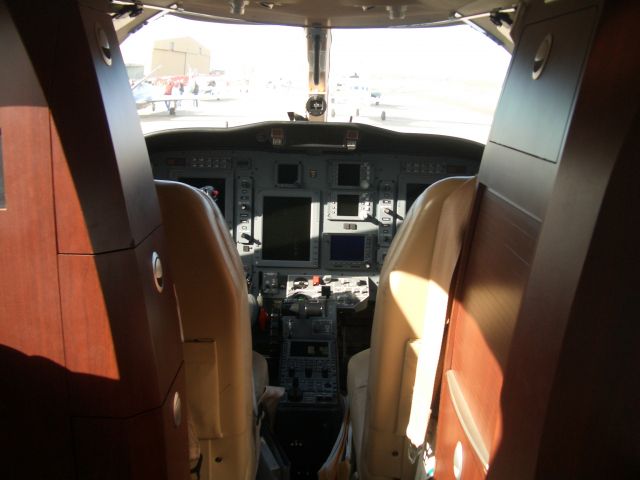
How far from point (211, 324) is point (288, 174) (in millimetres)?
2382

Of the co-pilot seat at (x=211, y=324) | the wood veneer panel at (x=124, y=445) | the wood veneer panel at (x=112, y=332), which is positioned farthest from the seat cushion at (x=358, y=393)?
the wood veneer panel at (x=112, y=332)

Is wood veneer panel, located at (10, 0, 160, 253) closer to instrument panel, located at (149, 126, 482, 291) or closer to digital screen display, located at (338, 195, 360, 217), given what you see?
instrument panel, located at (149, 126, 482, 291)

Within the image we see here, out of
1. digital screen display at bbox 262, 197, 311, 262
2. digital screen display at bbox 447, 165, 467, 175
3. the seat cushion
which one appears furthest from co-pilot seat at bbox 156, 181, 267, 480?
digital screen display at bbox 447, 165, 467, 175

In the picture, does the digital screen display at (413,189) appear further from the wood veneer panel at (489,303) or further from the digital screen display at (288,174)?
the wood veneer panel at (489,303)

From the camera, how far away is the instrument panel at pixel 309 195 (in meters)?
3.93

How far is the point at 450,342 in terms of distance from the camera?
158 cm

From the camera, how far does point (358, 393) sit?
2.44m

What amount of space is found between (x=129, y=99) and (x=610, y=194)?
0.83 m

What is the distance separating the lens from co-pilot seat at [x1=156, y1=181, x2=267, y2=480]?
1.58m

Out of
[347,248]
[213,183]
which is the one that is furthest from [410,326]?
[213,183]

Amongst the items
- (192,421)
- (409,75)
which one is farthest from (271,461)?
(409,75)

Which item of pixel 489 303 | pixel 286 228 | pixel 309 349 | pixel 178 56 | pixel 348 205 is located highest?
pixel 178 56

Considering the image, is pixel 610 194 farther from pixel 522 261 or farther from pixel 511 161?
pixel 511 161

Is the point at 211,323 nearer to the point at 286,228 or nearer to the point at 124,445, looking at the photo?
the point at 124,445
